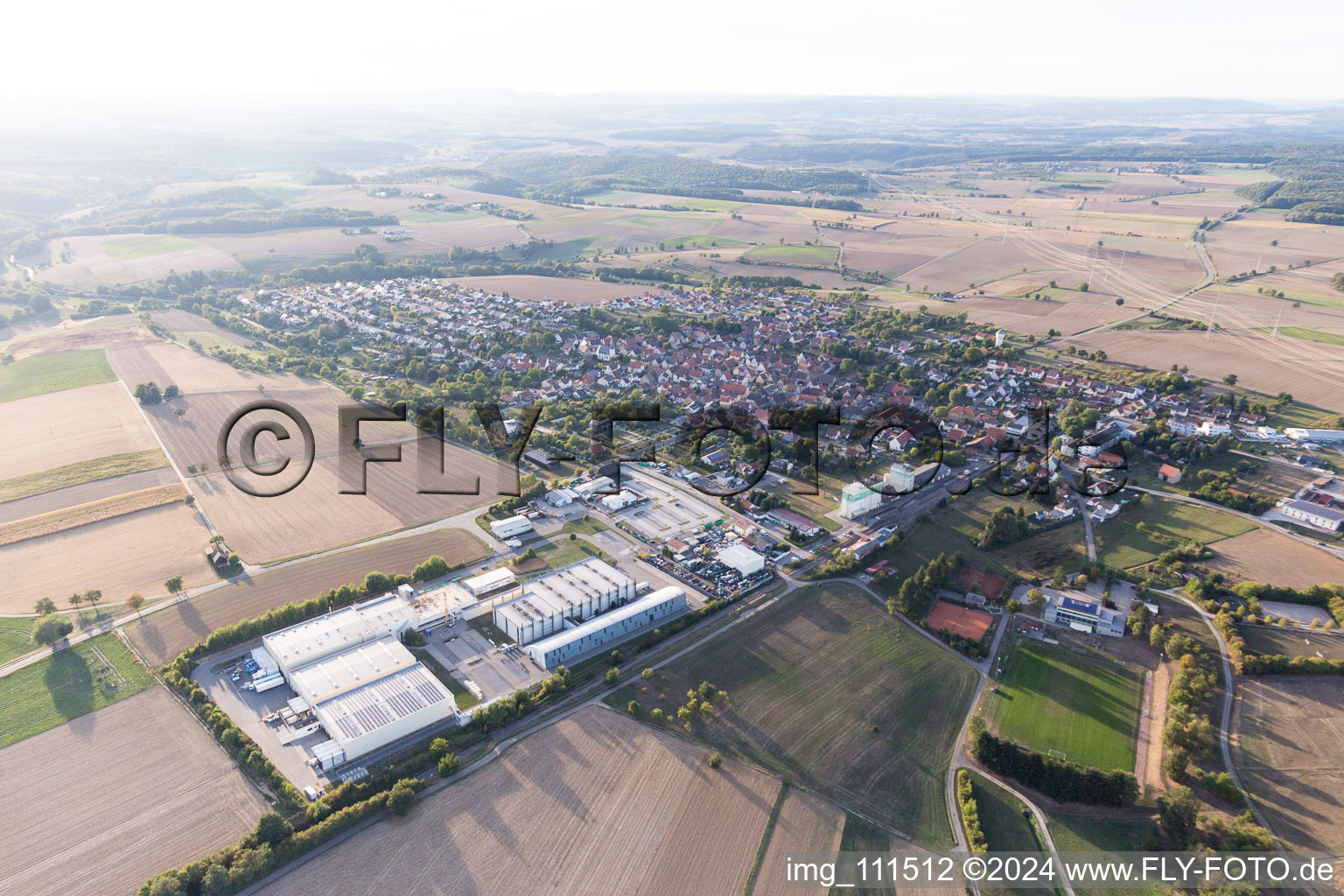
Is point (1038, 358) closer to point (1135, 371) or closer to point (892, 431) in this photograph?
point (1135, 371)

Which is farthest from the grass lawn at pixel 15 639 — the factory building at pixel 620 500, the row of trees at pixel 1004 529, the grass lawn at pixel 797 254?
the grass lawn at pixel 797 254

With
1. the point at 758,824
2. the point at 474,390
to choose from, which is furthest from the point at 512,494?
the point at 758,824

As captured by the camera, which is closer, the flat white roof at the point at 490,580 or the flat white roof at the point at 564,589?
the flat white roof at the point at 564,589

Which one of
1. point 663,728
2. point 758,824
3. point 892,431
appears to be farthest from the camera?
point 892,431

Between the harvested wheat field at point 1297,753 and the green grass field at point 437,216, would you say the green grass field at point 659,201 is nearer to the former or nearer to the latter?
the green grass field at point 437,216

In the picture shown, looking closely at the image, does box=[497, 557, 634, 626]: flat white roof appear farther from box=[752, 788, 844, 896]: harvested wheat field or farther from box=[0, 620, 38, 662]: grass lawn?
box=[0, 620, 38, 662]: grass lawn

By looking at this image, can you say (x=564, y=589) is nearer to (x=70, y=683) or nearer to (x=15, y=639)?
(x=70, y=683)

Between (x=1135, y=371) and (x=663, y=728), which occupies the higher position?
(x=1135, y=371)
